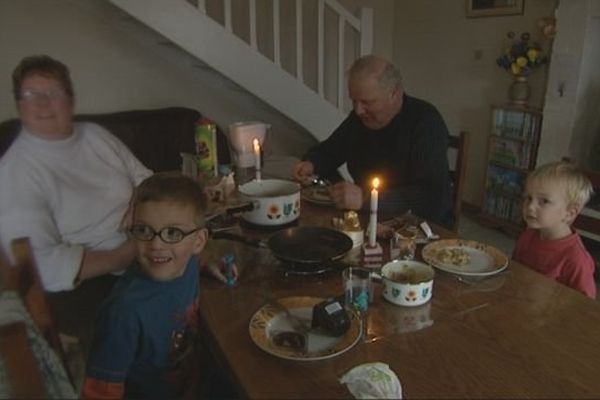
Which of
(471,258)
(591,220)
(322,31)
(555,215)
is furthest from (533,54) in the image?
(471,258)

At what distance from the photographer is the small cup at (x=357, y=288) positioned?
3.09 ft

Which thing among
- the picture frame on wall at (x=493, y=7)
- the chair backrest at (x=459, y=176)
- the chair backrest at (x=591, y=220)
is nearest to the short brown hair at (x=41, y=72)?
the chair backrest at (x=459, y=176)

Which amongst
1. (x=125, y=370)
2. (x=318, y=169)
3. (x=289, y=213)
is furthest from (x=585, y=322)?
(x=318, y=169)

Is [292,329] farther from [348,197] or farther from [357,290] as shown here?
[348,197]

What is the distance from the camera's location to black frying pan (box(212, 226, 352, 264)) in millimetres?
1054

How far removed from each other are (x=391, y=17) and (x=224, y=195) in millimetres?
3194

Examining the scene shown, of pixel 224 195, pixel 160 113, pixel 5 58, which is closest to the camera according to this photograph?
pixel 224 195

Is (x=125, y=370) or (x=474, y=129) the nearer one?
(x=125, y=370)

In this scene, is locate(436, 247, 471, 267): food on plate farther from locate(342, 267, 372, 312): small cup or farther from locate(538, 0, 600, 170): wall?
locate(538, 0, 600, 170): wall

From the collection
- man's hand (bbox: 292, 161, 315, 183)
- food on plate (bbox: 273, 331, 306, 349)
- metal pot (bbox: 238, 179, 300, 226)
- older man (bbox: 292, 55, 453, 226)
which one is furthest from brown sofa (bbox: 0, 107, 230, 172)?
food on plate (bbox: 273, 331, 306, 349)

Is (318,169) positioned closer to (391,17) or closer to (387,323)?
(387,323)

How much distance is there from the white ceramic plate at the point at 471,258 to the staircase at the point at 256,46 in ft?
6.10

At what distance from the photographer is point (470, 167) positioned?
12.0 ft

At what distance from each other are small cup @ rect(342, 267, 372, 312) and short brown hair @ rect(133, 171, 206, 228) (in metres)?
0.32
